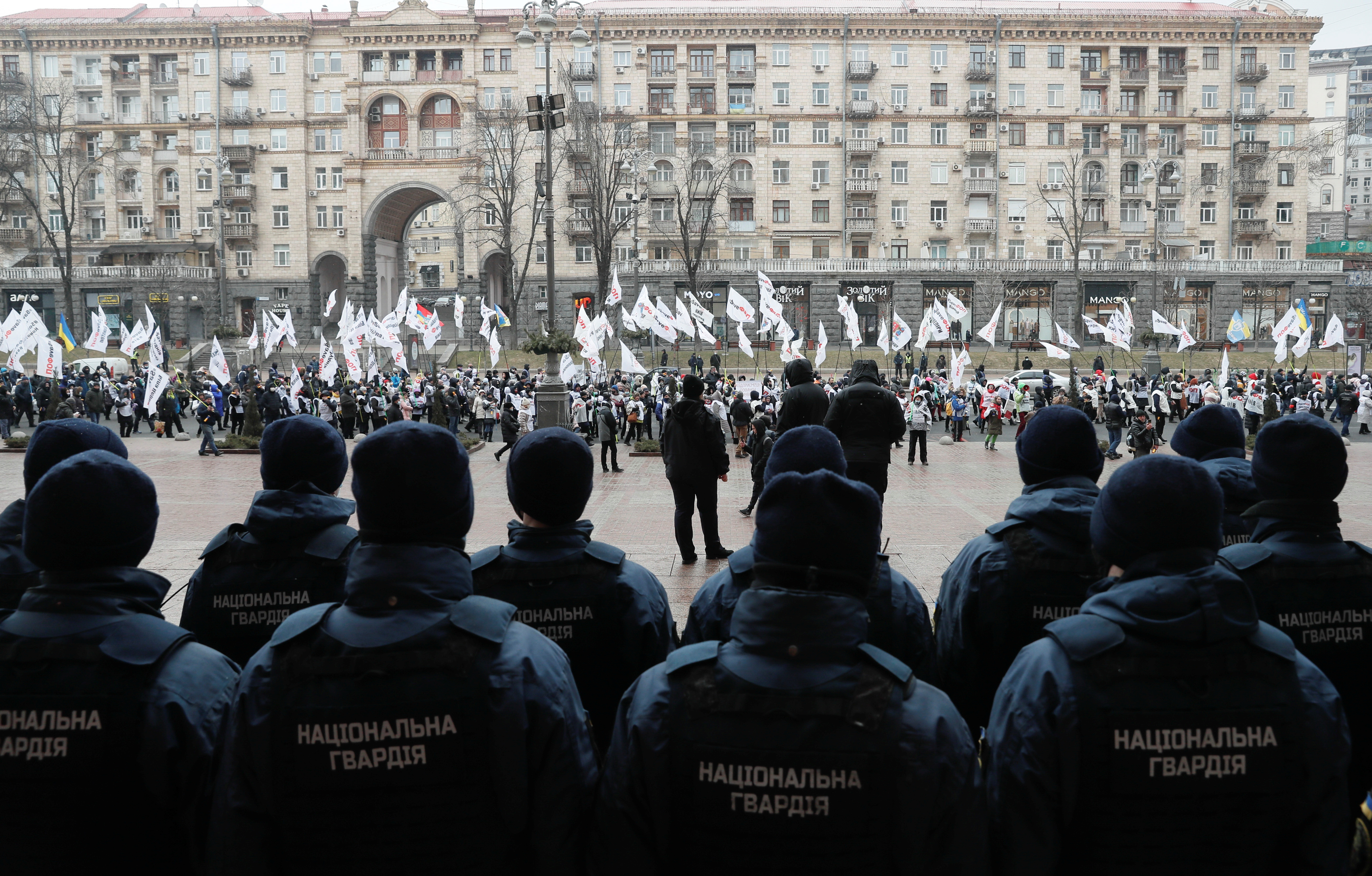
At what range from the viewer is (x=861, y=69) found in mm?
62531

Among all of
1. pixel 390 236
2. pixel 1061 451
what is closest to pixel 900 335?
pixel 1061 451

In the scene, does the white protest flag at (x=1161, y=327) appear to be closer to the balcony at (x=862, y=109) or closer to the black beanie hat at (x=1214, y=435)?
the black beanie hat at (x=1214, y=435)

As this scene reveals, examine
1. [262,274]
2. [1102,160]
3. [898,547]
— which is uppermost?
[1102,160]

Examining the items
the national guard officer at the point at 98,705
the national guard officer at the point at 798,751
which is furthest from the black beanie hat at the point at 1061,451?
the national guard officer at the point at 98,705

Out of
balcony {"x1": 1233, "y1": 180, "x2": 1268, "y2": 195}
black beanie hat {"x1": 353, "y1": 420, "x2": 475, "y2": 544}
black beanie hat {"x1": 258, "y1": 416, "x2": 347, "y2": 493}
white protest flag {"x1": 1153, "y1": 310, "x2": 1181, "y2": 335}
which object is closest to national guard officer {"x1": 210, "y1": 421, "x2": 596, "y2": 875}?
black beanie hat {"x1": 353, "y1": 420, "x2": 475, "y2": 544}

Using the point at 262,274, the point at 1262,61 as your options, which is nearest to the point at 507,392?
the point at 262,274

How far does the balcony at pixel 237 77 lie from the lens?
63.5 metres

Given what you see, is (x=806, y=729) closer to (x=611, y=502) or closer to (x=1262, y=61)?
(x=611, y=502)

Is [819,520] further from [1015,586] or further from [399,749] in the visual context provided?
[1015,586]

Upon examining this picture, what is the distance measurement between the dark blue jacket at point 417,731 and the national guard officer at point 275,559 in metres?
1.37

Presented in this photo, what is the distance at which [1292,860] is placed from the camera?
2.57m

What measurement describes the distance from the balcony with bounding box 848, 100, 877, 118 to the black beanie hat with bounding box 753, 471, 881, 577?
208ft

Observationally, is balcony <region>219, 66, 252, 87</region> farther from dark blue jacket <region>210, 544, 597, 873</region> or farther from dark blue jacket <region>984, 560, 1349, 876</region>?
dark blue jacket <region>984, 560, 1349, 876</region>

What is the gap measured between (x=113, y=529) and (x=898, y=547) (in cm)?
965
